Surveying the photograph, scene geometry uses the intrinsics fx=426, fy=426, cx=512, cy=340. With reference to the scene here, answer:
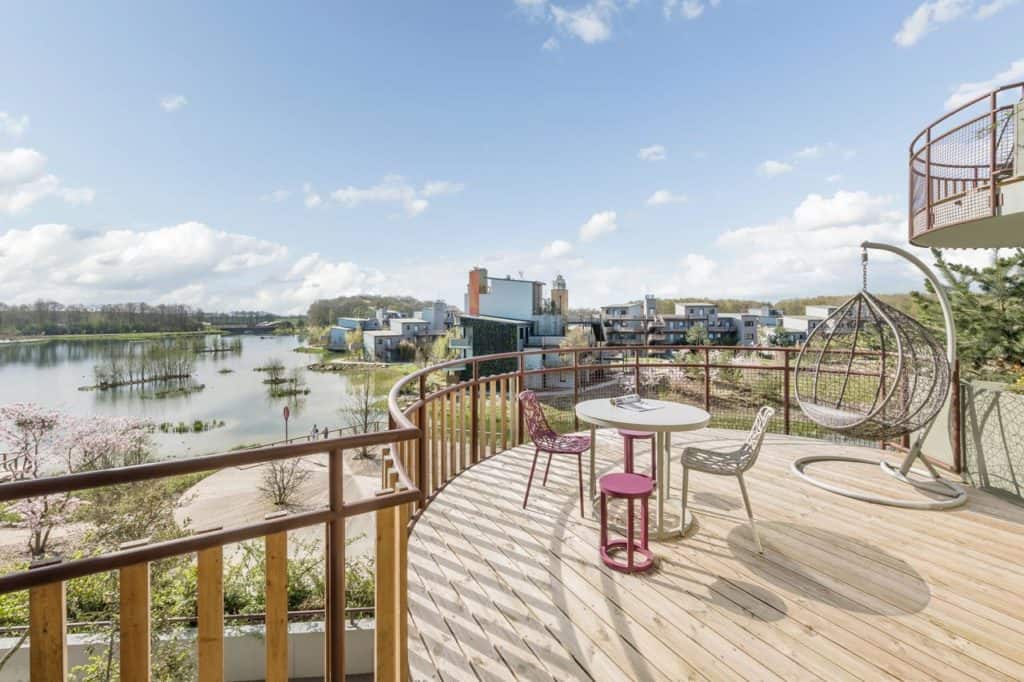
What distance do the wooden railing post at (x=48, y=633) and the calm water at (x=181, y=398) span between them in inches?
907

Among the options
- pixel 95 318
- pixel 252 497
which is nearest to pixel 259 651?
pixel 252 497

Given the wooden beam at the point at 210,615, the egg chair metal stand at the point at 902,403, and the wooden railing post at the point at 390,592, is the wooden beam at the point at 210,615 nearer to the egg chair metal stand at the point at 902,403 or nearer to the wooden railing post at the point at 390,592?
the wooden railing post at the point at 390,592

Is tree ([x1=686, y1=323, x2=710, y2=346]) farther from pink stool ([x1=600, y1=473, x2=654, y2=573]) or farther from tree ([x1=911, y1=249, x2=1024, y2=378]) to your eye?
pink stool ([x1=600, y1=473, x2=654, y2=573])

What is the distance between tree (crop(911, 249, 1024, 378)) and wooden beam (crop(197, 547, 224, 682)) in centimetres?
956

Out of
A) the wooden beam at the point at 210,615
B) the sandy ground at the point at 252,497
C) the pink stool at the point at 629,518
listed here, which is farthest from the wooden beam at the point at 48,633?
the sandy ground at the point at 252,497

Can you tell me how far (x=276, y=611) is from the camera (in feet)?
4.15

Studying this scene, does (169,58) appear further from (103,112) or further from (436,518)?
(436,518)

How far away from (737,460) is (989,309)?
27.9 ft

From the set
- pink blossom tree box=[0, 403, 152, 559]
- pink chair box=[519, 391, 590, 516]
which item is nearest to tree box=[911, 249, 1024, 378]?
pink chair box=[519, 391, 590, 516]

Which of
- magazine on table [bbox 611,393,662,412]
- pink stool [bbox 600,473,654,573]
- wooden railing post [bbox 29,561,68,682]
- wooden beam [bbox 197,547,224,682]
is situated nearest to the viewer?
wooden railing post [bbox 29,561,68,682]

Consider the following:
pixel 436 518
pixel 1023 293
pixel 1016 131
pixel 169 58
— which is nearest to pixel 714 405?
pixel 1016 131

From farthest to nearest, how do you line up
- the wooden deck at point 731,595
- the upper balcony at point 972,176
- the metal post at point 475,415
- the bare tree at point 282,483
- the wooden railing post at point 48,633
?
the bare tree at point 282,483, the upper balcony at point 972,176, the metal post at point 475,415, the wooden deck at point 731,595, the wooden railing post at point 48,633

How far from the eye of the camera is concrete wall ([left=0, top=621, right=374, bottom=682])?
4.20 m

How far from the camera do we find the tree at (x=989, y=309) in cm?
715
